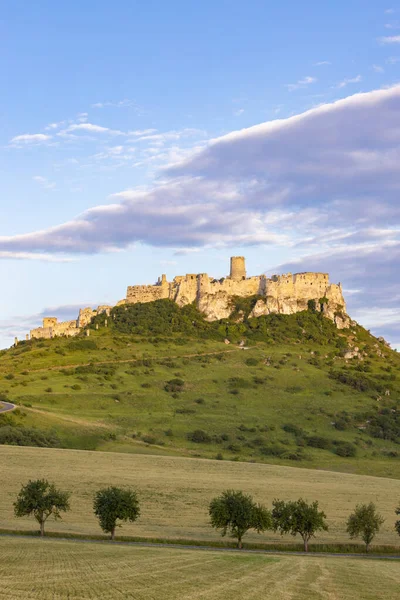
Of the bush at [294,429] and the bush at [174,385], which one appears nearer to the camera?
the bush at [294,429]

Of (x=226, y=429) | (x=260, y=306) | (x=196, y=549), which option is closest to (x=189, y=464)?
(x=226, y=429)

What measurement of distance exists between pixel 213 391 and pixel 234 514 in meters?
89.7

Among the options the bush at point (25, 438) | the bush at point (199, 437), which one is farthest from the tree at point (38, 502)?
the bush at point (199, 437)

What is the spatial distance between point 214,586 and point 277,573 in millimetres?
5393

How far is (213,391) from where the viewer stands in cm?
14262

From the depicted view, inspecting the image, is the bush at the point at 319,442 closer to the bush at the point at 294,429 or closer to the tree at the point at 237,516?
the bush at the point at 294,429

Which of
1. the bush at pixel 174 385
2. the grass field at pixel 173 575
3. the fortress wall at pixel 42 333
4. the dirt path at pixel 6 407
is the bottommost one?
the grass field at pixel 173 575

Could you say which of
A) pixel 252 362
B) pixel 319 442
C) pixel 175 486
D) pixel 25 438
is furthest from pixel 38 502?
pixel 252 362

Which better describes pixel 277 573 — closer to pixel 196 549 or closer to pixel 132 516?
pixel 196 549

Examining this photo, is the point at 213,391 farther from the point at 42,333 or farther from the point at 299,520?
the point at 299,520

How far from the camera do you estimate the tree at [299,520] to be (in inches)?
2052

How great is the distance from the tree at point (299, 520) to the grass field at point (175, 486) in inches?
41.7

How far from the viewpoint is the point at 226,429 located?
381ft

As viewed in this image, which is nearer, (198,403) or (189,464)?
(189,464)
